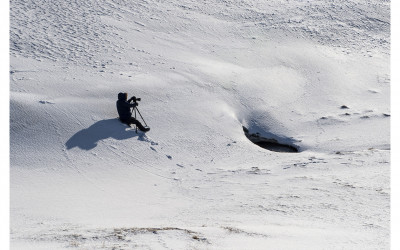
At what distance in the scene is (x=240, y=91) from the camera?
52.6ft

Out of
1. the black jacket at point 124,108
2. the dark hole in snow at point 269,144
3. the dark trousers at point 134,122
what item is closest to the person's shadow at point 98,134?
the dark trousers at point 134,122

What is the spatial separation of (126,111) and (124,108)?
0.09 metres

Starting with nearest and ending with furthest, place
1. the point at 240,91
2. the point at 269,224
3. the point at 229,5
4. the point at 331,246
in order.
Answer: the point at 331,246 → the point at 269,224 → the point at 240,91 → the point at 229,5

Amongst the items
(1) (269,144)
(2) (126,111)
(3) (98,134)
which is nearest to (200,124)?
(1) (269,144)

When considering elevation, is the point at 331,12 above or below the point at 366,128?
above

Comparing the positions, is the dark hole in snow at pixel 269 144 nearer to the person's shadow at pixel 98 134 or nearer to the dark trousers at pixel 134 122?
the dark trousers at pixel 134 122

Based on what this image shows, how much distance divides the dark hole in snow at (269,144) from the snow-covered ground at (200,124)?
0.61ft

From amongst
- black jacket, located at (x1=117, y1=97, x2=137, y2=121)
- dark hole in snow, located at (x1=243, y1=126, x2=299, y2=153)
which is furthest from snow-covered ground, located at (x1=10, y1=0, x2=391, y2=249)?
black jacket, located at (x1=117, y1=97, x2=137, y2=121)

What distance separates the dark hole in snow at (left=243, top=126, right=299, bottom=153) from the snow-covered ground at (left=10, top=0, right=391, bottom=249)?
0.61 feet

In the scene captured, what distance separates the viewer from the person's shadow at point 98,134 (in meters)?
13.0

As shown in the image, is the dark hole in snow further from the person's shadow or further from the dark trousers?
the person's shadow

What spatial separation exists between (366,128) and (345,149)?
1.36 meters

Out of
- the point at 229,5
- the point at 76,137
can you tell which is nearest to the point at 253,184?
the point at 76,137

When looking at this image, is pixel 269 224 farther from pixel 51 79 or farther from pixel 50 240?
pixel 51 79
